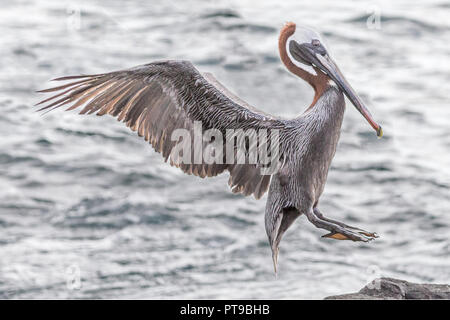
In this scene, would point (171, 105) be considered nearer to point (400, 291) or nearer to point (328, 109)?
point (328, 109)

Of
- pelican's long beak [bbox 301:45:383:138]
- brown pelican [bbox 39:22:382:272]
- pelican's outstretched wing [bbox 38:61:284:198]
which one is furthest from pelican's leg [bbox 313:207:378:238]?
pelican's long beak [bbox 301:45:383:138]

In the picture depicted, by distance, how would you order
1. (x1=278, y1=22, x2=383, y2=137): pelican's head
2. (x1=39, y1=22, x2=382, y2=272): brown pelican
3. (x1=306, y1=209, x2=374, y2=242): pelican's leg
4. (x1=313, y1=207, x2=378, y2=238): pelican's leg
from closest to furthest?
(x1=306, y1=209, x2=374, y2=242): pelican's leg
(x1=313, y1=207, x2=378, y2=238): pelican's leg
(x1=39, y1=22, x2=382, y2=272): brown pelican
(x1=278, y1=22, x2=383, y2=137): pelican's head

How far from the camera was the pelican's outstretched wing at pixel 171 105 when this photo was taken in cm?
798

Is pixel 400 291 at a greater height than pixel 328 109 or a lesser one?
lesser

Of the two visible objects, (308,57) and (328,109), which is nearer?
(328,109)

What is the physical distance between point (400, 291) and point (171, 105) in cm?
286

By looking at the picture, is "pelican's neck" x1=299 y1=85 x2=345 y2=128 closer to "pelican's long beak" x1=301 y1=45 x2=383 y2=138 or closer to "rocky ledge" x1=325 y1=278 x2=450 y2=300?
"pelican's long beak" x1=301 y1=45 x2=383 y2=138

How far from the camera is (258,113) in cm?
807

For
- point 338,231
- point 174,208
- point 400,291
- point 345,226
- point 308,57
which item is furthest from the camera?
point 174,208

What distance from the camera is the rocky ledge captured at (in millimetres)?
8492

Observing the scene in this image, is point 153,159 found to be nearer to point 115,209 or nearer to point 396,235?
point 115,209

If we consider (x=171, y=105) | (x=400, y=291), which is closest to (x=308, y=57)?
(x=171, y=105)

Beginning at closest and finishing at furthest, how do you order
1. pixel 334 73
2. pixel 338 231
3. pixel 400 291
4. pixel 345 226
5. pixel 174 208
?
1. pixel 338 231
2. pixel 345 226
3. pixel 334 73
4. pixel 400 291
5. pixel 174 208

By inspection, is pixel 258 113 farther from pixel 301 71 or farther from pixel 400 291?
pixel 400 291
